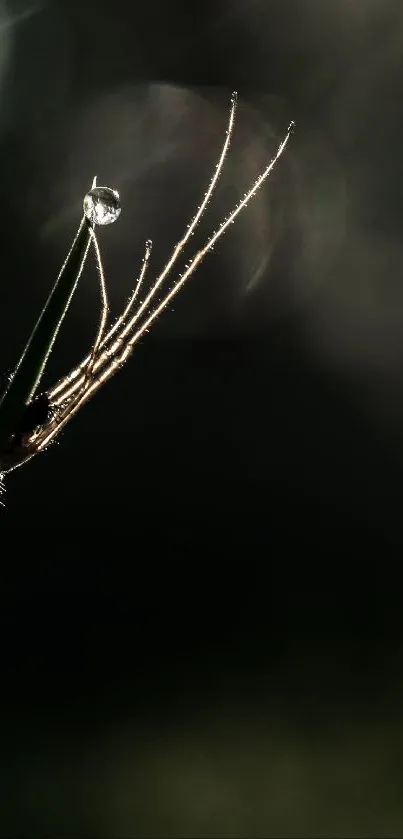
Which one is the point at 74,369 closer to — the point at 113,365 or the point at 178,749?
the point at 113,365

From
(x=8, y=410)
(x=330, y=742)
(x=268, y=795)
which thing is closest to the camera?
(x=8, y=410)

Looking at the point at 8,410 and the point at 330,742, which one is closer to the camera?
the point at 8,410

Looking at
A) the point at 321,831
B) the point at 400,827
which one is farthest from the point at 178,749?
the point at 400,827

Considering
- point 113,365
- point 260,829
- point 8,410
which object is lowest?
point 260,829

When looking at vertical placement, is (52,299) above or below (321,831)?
above

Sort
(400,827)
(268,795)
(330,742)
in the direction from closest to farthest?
(400,827) < (268,795) < (330,742)

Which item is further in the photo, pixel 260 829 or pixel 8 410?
pixel 260 829

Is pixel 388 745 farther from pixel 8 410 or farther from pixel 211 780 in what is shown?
pixel 8 410

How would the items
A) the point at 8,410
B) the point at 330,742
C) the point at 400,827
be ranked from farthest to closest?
the point at 330,742
the point at 400,827
the point at 8,410

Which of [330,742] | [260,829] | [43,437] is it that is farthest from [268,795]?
[43,437]
